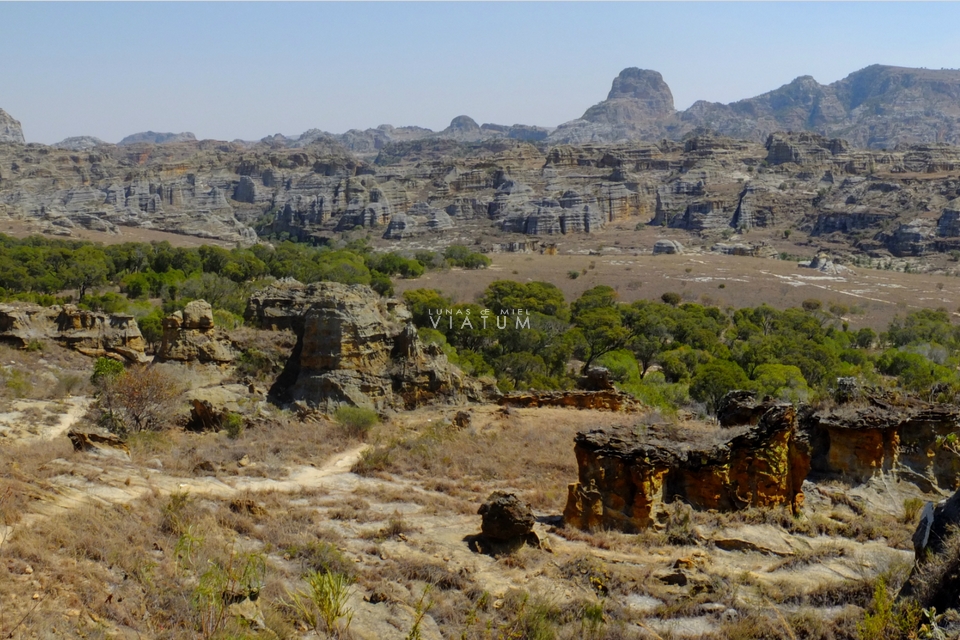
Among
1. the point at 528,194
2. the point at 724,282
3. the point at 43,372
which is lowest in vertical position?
the point at 724,282

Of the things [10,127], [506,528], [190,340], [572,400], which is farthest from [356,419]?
[10,127]

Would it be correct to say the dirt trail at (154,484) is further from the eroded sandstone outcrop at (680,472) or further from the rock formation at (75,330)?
the rock formation at (75,330)

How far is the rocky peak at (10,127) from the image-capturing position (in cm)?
14025

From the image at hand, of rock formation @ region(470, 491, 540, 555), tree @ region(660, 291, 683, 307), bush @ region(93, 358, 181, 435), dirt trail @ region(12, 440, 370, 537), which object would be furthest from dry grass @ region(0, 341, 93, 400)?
tree @ region(660, 291, 683, 307)

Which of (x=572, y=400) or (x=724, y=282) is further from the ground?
(x=572, y=400)

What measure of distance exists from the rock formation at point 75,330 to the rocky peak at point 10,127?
13902 centimetres

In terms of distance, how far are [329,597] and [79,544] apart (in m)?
2.30

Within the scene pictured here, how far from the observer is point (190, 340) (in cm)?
1848

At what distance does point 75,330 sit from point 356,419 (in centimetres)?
1228

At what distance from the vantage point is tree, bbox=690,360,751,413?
22.9m

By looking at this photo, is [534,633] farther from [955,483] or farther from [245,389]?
[245,389]

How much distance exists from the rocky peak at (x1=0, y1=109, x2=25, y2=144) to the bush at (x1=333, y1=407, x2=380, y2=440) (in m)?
151

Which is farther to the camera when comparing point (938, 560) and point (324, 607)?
point (324, 607)

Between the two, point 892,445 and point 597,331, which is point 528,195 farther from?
point 892,445
